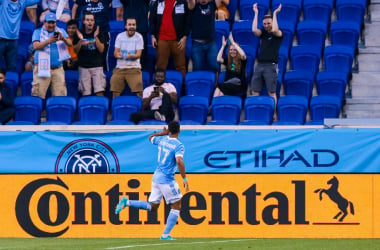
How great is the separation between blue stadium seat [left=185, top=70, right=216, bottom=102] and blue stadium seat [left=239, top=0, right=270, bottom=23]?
2614 millimetres

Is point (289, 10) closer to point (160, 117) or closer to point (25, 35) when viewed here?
point (160, 117)

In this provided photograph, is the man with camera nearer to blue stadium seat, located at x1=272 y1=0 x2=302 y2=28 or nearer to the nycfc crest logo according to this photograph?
the nycfc crest logo

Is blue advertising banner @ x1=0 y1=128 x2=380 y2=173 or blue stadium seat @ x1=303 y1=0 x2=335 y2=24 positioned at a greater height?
blue stadium seat @ x1=303 y1=0 x2=335 y2=24

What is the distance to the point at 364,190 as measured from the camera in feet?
49.6

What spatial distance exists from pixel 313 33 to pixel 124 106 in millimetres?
4652

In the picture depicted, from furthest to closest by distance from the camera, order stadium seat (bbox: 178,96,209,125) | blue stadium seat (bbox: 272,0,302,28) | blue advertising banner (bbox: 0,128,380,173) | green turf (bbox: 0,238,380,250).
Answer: blue stadium seat (bbox: 272,0,302,28)
stadium seat (bbox: 178,96,209,125)
blue advertising banner (bbox: 0,128,380,173)
green turf (bbox: 0,238,380,250)

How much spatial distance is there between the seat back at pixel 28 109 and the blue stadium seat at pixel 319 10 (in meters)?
6.45

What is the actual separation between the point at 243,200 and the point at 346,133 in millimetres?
1991

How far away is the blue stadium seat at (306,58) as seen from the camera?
64.4 ft

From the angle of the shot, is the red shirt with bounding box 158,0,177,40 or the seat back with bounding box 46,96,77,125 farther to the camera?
the red shirt with bounding box 158,0,177,40

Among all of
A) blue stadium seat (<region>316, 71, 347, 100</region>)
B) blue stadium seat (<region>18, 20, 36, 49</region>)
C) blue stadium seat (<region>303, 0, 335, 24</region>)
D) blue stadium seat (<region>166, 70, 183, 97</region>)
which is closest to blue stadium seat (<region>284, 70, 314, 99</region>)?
blue stadium seat (<region>316, 71, 347, 100</region>)

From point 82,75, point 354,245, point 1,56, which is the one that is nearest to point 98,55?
point 82,75

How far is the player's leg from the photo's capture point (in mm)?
13993

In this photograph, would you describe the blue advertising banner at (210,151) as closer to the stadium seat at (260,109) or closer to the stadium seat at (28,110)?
the stadium seat at (260,109)
